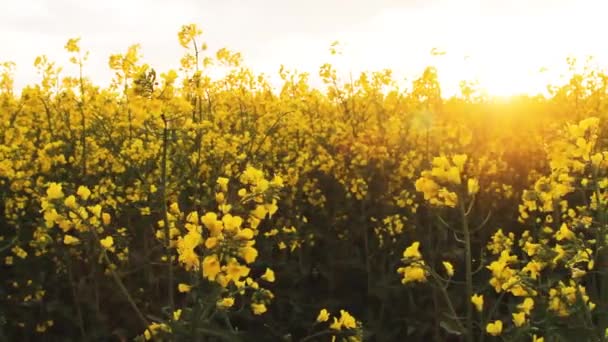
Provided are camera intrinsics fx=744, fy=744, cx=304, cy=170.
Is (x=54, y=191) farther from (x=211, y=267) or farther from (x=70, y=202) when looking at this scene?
(x=211, y=267)

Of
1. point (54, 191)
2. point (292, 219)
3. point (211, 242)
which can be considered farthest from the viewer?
point (292, 219)

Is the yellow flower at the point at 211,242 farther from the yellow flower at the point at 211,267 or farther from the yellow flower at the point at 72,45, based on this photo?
the yellow flower at the point at 72,45

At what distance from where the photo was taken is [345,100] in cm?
598

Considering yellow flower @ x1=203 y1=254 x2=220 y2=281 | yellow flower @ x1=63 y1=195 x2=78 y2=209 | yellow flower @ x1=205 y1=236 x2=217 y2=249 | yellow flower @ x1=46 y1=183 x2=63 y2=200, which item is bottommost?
yellow flower @ x1=203 y1=254 x2=220 y2=281

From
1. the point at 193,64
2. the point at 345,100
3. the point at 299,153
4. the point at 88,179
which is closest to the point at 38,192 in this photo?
the point at 88,179

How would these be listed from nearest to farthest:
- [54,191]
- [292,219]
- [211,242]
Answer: [211,242], [54,191], [292,219]

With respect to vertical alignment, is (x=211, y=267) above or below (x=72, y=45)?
below

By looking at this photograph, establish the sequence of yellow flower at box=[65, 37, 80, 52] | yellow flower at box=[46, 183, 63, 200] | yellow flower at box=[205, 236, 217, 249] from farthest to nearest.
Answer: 1. yellow flower at box=[65, 37, 80, 52]
2. yellow flower at box=[46, 183, 63, 200]
3. yellow flower at box=[205, 236, 217, 249]

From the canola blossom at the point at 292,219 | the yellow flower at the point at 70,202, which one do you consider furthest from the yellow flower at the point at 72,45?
the yellow flower at the point at 70,202

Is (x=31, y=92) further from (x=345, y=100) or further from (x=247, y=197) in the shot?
(x=247, y=197)

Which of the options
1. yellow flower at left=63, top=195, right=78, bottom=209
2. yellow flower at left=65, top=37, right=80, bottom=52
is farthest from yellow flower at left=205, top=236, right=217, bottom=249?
yellow flower at left=65, top=37, right=80, bottom=52

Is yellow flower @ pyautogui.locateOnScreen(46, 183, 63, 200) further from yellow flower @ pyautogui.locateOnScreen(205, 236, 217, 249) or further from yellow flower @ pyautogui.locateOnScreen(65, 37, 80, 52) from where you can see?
yellow flower @ pyautogui.locateOnScreen(65, 37, 80, 52)

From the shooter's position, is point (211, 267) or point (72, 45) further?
point (72, 45)

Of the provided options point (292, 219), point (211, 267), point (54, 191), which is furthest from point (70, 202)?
point (292, 219)
